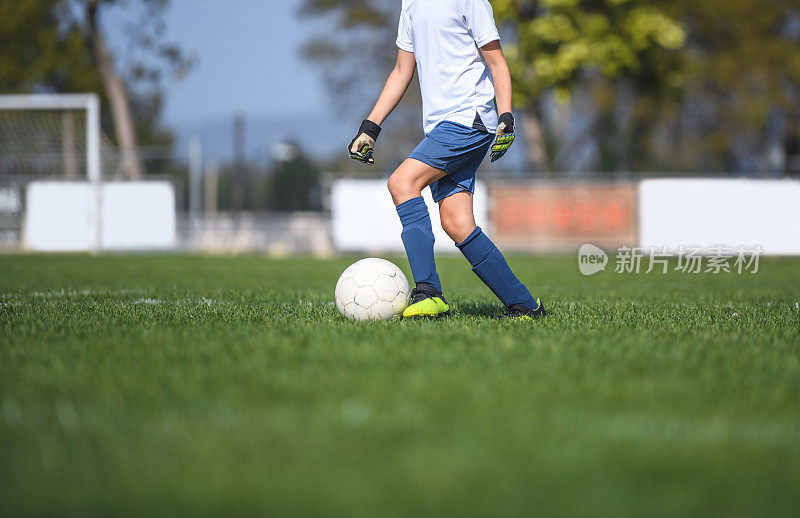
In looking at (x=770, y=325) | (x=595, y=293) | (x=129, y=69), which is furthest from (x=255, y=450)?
(x=129, y=69)

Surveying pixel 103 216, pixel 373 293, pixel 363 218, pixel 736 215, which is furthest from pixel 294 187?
pixel 373 293

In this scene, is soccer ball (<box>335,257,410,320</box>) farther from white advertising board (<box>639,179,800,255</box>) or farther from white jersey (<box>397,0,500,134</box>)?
white advertising board (<box>639,179,800,255</box>)

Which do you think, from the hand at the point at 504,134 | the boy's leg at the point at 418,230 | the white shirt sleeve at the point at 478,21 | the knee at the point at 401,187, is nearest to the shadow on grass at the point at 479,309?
the boy's leg at the point at 418,230

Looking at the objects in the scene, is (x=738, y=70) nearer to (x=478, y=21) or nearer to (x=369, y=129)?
(x=478, y=21)

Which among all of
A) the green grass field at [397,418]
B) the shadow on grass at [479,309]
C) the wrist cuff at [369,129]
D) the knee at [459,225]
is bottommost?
the shadow on grass at [479,309]

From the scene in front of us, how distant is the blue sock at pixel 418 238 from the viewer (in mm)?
4496

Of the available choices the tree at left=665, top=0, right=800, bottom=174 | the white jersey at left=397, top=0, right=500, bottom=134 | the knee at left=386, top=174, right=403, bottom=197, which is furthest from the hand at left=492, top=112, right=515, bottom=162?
the tree at left=665, top=0, right=800, bottom=174

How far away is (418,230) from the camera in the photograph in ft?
14.8

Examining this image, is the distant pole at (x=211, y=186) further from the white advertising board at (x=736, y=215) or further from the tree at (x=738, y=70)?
the white advertising board at (x=736, y=215)

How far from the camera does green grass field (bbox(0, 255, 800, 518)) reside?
5.61 ft

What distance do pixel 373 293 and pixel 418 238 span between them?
0.40 metres

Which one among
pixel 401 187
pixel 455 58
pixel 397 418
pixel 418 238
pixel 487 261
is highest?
pixel 455 58

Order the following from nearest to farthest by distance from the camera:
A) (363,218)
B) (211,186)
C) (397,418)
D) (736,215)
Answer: (397,418) < (736,215) < (363,218) < (211,186)

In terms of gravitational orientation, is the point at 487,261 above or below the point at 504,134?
below
